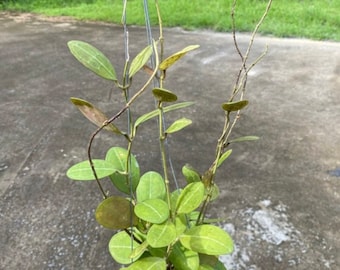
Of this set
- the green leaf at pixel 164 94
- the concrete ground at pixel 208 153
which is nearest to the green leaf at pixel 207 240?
the green leaf at pixel 164 94

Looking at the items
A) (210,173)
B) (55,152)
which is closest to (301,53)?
(55,152)

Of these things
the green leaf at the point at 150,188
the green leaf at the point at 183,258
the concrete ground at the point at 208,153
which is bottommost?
the concrete ground at the point at 208,153

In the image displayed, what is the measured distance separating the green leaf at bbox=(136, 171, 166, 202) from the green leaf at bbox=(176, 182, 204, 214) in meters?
0.09

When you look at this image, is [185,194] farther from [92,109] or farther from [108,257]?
[108,257]

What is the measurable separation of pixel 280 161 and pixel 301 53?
78.2 inches

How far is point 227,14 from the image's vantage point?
5348 mm

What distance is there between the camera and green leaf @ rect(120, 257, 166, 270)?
79cm

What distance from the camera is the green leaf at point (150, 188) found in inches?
36.0

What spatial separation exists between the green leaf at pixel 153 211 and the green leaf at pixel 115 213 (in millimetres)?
25

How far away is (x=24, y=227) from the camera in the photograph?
1.89 metres

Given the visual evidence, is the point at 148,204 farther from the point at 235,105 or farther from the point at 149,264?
the point at 235,105

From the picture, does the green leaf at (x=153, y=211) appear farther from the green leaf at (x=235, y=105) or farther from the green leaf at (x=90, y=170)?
the green leaf at (x=235, y=105)

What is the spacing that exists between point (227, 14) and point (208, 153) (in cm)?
331

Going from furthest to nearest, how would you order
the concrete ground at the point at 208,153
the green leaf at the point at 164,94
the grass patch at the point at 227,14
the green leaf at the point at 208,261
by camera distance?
1. the grass patch at the point at 227,14
2. the concrete ground at the point at 208,153
3. the green leaf at the point at 208,261
4. the green leaf at the point at 164,94
